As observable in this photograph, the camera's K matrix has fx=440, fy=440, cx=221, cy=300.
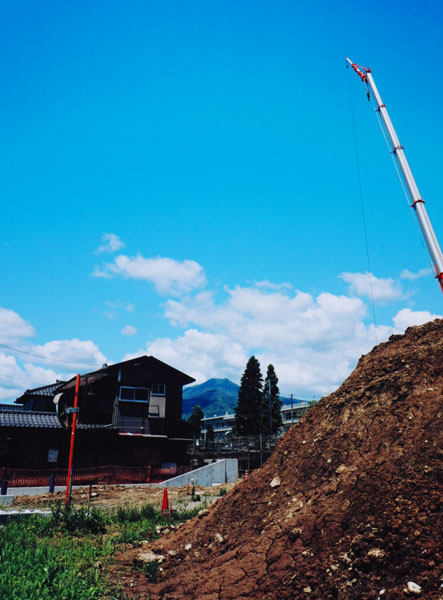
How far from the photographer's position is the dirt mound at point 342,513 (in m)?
6.37

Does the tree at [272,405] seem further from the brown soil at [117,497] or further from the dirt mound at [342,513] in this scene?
the dirt mound at [342,513]

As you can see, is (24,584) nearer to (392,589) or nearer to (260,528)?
(260,528)

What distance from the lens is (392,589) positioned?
5.89 metres

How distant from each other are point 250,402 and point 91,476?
3710 cm

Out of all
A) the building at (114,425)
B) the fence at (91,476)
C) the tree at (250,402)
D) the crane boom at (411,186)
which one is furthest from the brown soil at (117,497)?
the tree at (250,402)

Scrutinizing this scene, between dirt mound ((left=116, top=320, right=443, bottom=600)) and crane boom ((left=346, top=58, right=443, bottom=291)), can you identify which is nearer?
dirt mound ((left=116, top=320, right=443, bottom=600))

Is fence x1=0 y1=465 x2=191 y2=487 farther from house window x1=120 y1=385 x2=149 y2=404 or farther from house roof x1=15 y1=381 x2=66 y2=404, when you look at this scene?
house roof x1=15 y1=381 x2=66 y2=404

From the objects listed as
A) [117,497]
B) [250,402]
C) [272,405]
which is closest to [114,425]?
[117,497]

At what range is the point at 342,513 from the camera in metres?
7.51

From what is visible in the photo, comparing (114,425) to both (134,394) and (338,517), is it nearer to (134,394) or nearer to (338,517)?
(134,394)

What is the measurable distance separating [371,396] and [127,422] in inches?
1110

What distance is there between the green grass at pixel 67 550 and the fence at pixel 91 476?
12965mm

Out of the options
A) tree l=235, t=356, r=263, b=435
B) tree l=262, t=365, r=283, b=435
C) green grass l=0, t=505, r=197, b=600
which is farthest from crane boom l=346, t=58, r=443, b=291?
tree l=235, t=356, r=263, b=435

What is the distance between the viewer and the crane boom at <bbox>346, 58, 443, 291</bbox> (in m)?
19.9
